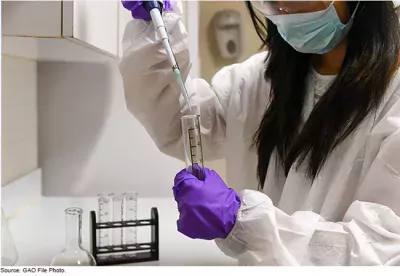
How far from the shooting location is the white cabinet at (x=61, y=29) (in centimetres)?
84

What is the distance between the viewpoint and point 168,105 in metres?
1.04

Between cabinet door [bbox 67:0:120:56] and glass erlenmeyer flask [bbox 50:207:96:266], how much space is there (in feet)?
1.32

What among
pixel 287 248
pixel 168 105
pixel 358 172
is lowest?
pixel 287 248

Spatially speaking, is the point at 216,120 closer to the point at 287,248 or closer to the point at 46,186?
the point at 287,248

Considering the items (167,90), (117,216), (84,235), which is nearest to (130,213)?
(117,216)

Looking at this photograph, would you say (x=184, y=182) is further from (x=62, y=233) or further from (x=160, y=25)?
(x=62, y=233)

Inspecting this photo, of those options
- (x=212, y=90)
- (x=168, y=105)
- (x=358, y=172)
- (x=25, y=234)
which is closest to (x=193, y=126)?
(x=168, y=105)

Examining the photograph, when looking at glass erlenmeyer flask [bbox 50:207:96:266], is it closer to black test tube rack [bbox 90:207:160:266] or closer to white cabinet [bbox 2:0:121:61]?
black test tube rack [bbox 90:207:160:266]

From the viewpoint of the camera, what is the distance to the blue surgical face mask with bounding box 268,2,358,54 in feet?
3.09

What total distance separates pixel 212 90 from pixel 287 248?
49cm

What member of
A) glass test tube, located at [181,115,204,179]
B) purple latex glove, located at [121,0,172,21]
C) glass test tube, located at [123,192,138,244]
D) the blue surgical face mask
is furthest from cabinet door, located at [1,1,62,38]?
glass test tube, located at [123,192,138,244]

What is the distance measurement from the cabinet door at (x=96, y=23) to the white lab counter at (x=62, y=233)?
414 mm

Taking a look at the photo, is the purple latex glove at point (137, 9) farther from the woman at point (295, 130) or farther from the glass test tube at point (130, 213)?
the glass test tube at point (130, 213)

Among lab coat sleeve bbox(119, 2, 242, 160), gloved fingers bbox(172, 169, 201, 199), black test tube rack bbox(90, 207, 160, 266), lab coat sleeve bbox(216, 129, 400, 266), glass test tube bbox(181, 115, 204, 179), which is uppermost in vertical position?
lab coat sleeve bbox(119, 2, 242, 160)
